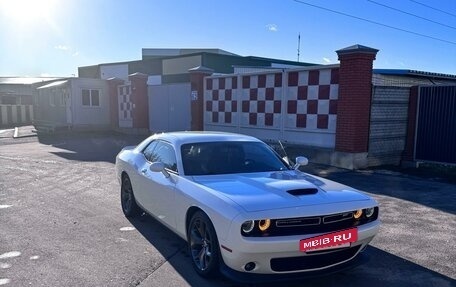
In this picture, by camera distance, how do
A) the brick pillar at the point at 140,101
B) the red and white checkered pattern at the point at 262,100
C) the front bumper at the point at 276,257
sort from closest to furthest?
the front bumper at the point at 276,257 < the red and white checkered pattern at the point at 262,100 < the brick pillar at the point at 140,101

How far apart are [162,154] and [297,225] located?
2.19 metres

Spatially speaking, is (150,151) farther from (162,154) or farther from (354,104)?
(354,104)

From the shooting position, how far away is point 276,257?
3.18 m

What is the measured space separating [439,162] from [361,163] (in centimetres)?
174

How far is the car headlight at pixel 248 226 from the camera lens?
3.14 metres

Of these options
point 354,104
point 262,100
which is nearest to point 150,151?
point 354,104

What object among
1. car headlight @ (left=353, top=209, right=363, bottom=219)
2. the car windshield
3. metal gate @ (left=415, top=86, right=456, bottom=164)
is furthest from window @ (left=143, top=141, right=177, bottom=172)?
metal gate @ (left=415, top=86, right=456, bottom=164)

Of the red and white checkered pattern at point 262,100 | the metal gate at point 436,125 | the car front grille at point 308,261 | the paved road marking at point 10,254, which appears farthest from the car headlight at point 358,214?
the red and white checkered pattern at point 262,100

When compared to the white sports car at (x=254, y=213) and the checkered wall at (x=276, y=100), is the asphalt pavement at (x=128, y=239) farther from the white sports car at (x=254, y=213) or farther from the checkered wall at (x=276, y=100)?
the checkered wall at (x=276, y=100)

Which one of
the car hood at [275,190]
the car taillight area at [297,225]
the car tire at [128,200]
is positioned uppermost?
the car hood at [275,190]

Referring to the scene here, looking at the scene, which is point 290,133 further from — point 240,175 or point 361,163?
point 240,175

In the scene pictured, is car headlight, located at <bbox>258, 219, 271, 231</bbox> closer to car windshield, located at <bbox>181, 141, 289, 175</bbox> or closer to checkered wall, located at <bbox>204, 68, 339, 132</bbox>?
car windshield, located at <bbox>181, 141, 289, 175</bbox>

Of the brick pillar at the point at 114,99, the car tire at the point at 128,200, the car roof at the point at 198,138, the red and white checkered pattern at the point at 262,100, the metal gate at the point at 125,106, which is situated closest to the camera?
the car roof at the point at 198,138

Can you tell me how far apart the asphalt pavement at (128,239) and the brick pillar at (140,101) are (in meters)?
9.20
